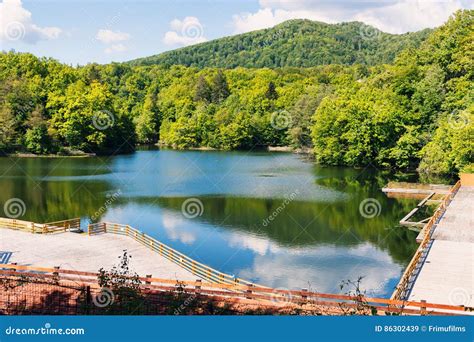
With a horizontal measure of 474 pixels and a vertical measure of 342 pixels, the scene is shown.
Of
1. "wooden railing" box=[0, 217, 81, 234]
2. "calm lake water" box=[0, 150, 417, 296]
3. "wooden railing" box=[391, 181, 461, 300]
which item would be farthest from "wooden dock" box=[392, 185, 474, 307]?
"wooden railing" box=[0, 217, 81, 234]

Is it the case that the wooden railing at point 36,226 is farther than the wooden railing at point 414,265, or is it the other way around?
the wooden railing at point 36,226

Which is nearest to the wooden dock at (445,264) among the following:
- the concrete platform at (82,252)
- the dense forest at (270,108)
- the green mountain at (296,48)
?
the concrete platform at (82,252)

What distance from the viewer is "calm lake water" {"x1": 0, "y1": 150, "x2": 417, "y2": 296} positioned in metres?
19.6

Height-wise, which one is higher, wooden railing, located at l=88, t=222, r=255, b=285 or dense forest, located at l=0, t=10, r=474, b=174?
dense forest, located at l=0, t=10, r=474, b=174

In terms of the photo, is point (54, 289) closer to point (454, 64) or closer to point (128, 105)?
point (454, 64)

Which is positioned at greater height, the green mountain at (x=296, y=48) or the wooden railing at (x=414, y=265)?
the green mountain at (x=296, y=48)

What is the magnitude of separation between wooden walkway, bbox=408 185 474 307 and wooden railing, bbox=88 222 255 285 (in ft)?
16.8

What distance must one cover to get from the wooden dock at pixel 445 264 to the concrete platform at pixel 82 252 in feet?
22.7

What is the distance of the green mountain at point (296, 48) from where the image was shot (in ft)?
392

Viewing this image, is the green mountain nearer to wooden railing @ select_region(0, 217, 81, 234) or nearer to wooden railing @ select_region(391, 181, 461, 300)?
wooden railing @ select_region(391, 181, 461, 300)

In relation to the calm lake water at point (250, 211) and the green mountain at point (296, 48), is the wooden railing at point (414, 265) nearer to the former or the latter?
the calm lake water at point (250, 211)

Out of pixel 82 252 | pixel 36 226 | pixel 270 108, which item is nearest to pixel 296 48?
pixel 270 108

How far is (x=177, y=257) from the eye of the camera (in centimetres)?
1816

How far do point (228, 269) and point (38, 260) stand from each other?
6.78 m
